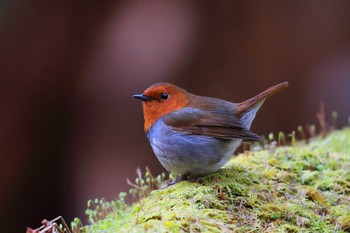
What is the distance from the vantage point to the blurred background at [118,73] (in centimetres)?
825

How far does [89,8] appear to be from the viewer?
8.62 meters

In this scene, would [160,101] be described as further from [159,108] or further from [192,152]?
[192,152]

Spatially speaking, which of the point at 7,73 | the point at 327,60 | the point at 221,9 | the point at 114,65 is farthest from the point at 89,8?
the point at 327,60

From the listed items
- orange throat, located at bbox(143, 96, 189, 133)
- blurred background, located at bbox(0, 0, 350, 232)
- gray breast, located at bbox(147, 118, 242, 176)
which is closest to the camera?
gray breast, located at bbox(147, 118, 242, 176)

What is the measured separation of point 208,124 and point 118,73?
17.4 feet

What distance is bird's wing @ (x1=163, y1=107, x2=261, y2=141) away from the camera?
3.66 m

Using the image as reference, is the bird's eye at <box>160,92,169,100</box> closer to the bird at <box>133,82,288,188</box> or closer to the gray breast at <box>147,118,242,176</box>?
the bird at <box>133,82,288,188</box>

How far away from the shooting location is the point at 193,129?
3736 millimetres

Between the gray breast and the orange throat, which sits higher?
the orange throat

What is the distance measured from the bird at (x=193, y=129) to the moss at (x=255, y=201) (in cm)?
18

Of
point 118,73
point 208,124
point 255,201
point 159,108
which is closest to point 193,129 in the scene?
point 208,124

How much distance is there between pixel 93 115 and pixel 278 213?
6219 millimetres

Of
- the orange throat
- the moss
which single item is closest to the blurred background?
the orange throat

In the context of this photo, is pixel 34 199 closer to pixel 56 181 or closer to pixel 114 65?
pixel 56 181
